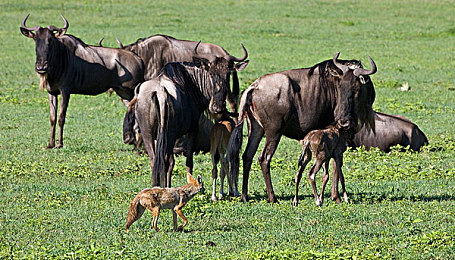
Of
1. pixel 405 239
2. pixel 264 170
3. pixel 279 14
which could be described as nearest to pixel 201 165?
pixel 264 170

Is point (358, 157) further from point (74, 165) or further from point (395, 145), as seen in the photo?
point (74, 165)

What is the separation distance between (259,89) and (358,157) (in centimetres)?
412

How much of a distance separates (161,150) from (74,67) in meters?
6.77

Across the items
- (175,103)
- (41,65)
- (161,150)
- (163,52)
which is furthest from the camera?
(163,52)

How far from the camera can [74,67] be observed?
1584 cm

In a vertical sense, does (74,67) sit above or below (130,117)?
above

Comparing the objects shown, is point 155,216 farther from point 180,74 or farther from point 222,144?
point 180,74

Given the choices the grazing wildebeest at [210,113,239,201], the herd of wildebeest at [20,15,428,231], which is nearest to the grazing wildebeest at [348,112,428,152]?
the herd of wildebeest at [20,15,428,231]

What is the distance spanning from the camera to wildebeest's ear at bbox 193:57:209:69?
1045 cm

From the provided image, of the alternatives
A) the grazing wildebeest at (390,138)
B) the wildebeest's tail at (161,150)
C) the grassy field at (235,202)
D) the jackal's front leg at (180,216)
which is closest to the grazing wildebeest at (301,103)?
the grassy field at (235,202)

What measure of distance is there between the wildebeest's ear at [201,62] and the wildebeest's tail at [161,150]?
1050mm

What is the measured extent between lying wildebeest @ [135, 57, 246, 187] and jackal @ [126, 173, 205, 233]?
1.35 meters

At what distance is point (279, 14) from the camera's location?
39.7 meters

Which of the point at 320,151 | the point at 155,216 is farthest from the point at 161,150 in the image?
the point at 320,151
